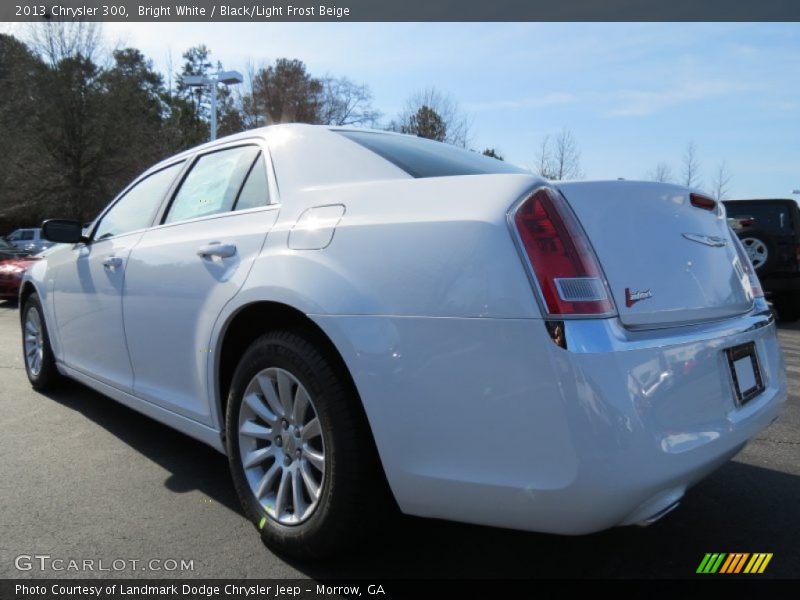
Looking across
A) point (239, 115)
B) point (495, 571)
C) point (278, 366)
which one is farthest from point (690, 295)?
point (239, 115)

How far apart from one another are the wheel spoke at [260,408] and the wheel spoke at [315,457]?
21 cm

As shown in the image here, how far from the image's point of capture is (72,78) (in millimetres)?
26734

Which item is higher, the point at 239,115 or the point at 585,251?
the point at 239,115

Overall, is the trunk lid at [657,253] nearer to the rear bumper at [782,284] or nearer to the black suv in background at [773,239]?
the black suv in background at [773,239]

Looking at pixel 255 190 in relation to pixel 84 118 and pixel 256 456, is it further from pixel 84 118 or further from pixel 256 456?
pixel 84 118

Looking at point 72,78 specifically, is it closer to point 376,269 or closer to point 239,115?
point 239,115

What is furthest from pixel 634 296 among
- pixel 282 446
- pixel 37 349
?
pixel 37 349

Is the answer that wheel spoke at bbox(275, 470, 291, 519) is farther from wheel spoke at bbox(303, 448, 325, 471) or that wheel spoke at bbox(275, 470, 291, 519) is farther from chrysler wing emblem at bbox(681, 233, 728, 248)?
chrysler wing emblem at bbox(681, 233, 728, 248)

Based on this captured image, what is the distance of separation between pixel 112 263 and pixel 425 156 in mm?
1877

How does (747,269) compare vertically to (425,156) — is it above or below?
below

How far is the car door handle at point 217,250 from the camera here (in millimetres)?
2518

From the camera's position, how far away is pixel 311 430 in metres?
2.19

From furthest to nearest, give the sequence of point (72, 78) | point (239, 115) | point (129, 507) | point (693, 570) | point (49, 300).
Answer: point (239, 115) < point (72, 78) < point (49, 300) < point (129, 507) < point (693, 570)

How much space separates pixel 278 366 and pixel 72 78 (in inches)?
1170
